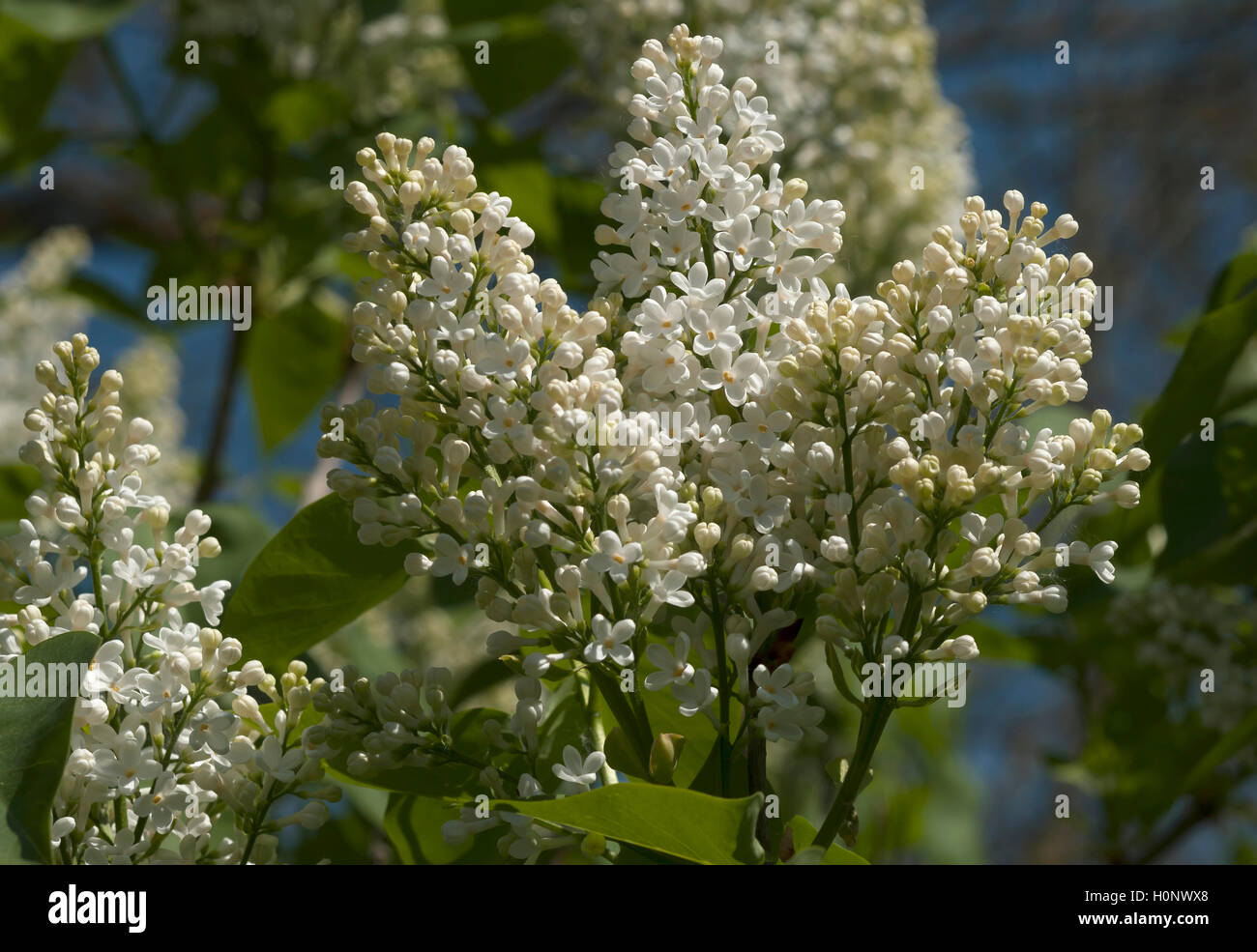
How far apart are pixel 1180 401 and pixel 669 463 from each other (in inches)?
30.2

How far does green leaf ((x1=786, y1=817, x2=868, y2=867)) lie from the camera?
874 millimetres

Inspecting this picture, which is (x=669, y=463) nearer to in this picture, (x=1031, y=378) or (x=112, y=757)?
(x=1031, y=378)

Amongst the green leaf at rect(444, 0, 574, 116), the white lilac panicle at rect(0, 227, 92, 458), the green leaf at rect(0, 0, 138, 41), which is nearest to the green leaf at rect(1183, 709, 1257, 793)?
the green leaf at rect(444, 0, 574, 116)

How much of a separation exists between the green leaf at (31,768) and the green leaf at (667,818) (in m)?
0.31

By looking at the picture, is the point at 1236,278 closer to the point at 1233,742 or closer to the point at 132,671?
the point at 1233,742

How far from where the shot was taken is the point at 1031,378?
951mm

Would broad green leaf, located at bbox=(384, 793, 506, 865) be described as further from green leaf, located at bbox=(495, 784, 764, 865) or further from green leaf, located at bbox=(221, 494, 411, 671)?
green leaf, located at bbox=(495, 784, 764, 865)

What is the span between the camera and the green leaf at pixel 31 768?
87 cm

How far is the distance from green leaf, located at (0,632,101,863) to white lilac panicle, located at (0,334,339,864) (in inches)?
1.4

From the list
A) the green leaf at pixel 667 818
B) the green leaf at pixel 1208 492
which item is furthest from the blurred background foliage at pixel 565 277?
the green leaf at pixel 667 818

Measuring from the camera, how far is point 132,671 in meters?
0.94

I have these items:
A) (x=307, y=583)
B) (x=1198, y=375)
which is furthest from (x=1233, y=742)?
(x=307, y=583)
